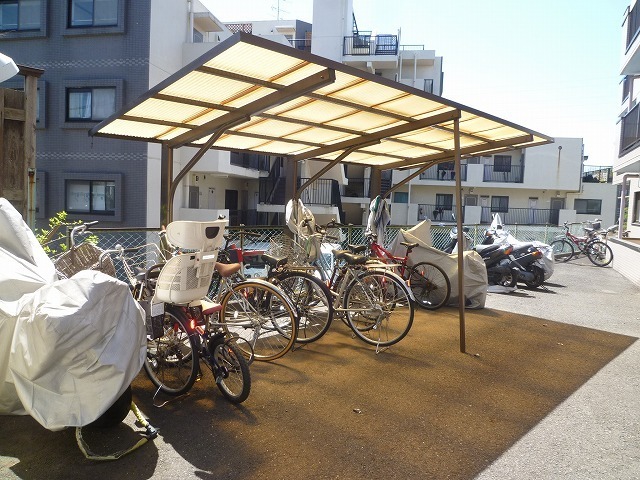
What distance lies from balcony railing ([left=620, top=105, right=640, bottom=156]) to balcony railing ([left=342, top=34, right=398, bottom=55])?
1190 centimetres

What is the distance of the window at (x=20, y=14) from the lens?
1410 centimetres

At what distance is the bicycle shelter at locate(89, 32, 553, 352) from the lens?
366cm

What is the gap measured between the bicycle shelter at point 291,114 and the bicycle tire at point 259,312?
165 cm

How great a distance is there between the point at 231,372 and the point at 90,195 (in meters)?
12.5

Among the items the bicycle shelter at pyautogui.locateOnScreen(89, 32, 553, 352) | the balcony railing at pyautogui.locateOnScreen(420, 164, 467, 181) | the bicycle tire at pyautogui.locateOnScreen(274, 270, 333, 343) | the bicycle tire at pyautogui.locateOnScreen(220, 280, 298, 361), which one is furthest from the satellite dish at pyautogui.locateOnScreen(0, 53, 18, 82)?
the balcony railing at pyautogui.locateOnScreen(420, 164, 467, 181)

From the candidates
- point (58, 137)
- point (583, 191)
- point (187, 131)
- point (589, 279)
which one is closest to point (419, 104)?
point (187, 131)

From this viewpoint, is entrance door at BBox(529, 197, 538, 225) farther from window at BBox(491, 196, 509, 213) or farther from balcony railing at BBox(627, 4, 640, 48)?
balcony railing at BBox(627, 4, 640, 48)

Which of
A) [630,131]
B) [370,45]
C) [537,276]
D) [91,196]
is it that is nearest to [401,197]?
[370,45]

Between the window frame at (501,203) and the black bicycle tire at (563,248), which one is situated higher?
the window frame at (501,203)

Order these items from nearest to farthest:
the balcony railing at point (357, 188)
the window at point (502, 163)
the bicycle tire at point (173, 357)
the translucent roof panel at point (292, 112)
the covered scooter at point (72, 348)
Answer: the covered scooter at point (72, 348) → the bicycle tire at point (173, 357) → the translucent roof panel at point (292, 112) → the balcony railing at point (357, 188) → the window at point (502, 163)

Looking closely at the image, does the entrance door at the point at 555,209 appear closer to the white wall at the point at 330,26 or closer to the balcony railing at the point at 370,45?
the balcony railing at the point at 370,45

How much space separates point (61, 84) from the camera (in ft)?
45.3

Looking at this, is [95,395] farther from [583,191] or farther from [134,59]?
[583,191]

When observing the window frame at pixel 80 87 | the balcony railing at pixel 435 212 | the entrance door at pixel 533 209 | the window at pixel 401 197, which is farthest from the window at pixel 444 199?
the window frame at pixel 80 87
